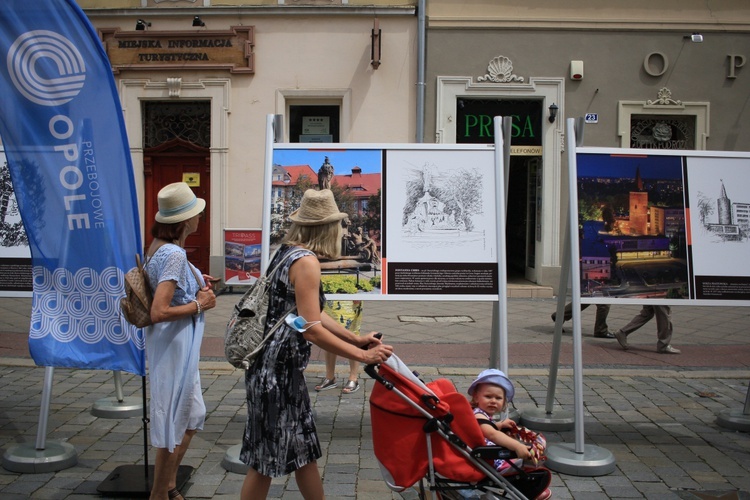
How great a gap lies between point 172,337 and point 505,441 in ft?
6.01

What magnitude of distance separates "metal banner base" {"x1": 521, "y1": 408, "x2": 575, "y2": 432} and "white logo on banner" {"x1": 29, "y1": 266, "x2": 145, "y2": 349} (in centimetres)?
300

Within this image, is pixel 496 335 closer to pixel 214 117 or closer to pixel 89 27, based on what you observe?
pixel 89 27

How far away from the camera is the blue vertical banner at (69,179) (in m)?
4.35

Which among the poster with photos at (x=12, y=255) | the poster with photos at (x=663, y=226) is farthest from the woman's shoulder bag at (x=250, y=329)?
the poster with photos at (x=12, y=255)

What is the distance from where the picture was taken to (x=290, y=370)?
11.5ft

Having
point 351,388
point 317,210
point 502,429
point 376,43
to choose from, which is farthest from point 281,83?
point 502,429

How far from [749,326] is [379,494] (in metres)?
7.87

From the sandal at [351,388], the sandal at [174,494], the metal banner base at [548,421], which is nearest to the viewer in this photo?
the sandal at [174,494]

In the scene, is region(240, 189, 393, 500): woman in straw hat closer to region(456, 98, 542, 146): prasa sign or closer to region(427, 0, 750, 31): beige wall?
region(456, 98, 542, 146): prasa sign

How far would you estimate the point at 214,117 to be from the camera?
1392cm

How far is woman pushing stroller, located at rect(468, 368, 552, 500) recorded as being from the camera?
11.5 feet

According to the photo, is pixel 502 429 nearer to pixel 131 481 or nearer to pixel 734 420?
pixel 131 481

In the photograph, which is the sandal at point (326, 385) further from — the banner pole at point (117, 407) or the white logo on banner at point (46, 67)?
the white logo on banner at point (46, 67)

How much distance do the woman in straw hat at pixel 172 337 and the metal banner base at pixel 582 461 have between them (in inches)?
91.2
